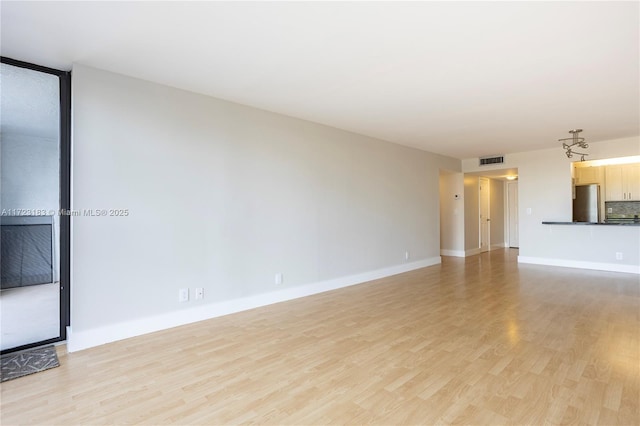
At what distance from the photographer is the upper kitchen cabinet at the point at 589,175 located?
651cm

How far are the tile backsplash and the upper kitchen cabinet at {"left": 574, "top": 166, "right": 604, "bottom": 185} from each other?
1.69ft

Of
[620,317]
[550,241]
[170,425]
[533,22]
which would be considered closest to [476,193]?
[550,241]

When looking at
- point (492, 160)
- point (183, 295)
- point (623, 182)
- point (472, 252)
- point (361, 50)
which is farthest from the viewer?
point (472, 252)

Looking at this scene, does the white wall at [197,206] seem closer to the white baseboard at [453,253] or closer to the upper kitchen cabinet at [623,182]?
the white baseboard at [453,253]

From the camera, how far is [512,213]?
9953 mm

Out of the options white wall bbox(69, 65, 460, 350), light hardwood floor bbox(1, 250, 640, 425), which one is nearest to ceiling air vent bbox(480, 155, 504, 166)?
white wall bbox(69, 65, 460, 350)

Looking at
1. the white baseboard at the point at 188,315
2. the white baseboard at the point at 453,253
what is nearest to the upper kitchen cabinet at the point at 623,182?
the white baseboard at the point at 453,253

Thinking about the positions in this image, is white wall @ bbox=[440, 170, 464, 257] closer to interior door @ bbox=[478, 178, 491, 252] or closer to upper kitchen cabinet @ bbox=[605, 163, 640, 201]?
interior door @ bbox=[478, 178, 491, 252]

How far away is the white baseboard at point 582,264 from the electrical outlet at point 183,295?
701cm

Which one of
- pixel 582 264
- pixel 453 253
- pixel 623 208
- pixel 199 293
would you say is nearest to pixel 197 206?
pixel 199 293

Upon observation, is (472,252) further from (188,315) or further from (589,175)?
(188,315)

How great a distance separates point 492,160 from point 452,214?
5.36ft

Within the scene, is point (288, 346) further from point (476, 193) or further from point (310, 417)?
point (476, 193)

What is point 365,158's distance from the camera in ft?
17.8
